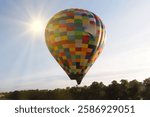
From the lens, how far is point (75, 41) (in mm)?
35344

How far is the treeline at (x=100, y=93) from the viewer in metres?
74.0

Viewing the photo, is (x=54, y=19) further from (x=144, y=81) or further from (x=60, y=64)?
(x=144, y=81)

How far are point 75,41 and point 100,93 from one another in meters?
42.2

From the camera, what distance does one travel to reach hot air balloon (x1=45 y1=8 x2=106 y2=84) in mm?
35344

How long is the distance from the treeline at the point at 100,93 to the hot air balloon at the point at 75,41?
35.1 metres

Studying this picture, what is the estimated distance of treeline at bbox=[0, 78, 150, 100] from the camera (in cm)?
7400

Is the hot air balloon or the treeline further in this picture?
the treeline

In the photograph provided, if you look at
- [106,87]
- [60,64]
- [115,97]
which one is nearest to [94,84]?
[106,87]

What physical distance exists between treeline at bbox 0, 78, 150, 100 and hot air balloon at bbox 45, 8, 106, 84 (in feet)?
115

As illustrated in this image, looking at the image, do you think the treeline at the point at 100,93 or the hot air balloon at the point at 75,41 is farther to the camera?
the treeline at the point at 100,93

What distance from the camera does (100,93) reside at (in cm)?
7631

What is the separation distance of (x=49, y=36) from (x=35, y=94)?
48355 mm

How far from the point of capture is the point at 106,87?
79.0 metres

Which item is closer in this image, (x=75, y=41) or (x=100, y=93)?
(x=75, y=41)
